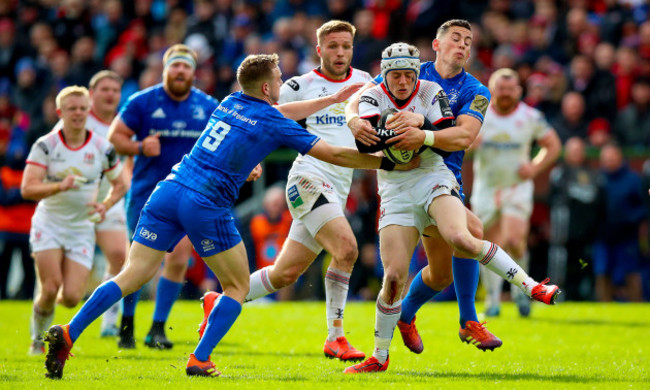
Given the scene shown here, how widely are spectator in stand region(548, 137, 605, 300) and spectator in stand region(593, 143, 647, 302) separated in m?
0.16

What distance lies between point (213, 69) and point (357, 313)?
6823 millimetres

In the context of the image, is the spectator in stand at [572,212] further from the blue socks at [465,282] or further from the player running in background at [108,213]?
the player running in background at [108,213]

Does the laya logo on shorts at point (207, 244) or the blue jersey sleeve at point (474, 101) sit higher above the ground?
the blue jersey sleeve at point (474, 101)

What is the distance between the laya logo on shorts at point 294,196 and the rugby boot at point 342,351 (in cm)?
129

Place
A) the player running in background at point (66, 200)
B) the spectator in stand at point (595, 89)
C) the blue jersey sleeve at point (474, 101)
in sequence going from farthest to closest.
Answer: the spectator in stand at point (595, 89)
the player running in background at point (66, 200)
the blue jersey sleeve at point (474, 101)

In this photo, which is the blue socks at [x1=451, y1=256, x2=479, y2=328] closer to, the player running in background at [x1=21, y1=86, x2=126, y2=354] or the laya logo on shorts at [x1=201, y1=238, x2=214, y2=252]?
the laya logo on shorts at [x1=201, y1=238, x2=214, y2=252]

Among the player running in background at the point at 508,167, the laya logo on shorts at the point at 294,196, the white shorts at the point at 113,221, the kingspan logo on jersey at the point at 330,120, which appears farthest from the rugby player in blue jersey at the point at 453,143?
the player running in background at the point at 508,167

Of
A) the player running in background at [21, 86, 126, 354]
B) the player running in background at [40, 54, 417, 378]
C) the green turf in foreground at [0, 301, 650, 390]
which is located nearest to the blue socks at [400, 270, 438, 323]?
the green turf in foreground at [0, 301, 650, 390]

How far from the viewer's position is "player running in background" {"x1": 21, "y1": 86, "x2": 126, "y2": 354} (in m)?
9.49

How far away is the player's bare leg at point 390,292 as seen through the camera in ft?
24.8

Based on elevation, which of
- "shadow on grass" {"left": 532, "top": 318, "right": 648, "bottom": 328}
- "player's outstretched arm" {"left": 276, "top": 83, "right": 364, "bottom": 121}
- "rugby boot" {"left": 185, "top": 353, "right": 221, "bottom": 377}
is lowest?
"shadow on grass" {"left": 532, "top": 318, "right": 648, "bottom": 328}

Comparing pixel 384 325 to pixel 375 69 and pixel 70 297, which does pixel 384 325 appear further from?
Result: pixel 375 69

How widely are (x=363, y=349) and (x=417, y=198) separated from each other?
92.4 inches

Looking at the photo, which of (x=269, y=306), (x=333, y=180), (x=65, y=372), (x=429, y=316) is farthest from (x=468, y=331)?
(x=269, y=306)
